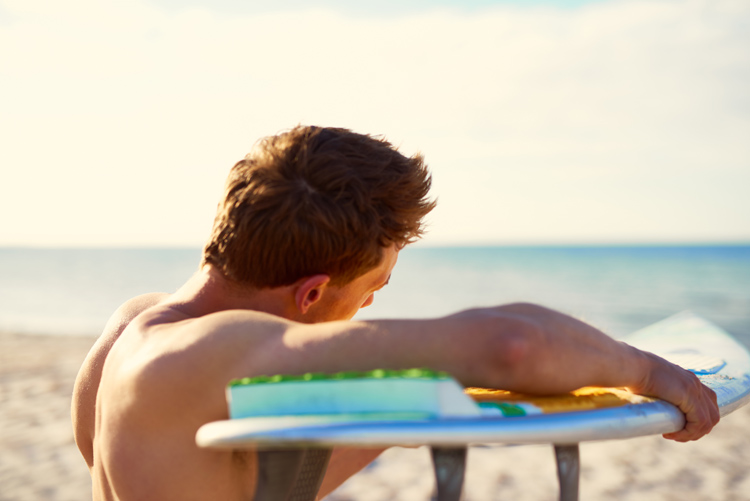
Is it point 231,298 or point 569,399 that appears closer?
point 569,399

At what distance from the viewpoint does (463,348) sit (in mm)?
1000

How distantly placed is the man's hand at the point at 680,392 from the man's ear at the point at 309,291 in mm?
678

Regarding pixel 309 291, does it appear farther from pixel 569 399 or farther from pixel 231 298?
pixel 569 399

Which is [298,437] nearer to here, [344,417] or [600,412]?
[344,417]

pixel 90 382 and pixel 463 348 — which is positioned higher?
pixel 463 348

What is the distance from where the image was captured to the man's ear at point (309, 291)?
138 cm

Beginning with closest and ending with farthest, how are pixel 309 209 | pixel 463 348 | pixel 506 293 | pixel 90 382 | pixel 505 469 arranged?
1. pixel 463 348
2. pixel 309 209
3. pixel 90 382
4. pixel 505 469
5. pixel 506 293

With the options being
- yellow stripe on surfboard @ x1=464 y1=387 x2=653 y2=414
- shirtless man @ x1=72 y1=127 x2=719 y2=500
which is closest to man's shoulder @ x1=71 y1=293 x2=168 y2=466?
shirtless man @ x1=72 y1=127 x2=719 y2=500

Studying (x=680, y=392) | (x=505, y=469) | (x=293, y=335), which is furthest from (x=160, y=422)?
(x=505, y=469)

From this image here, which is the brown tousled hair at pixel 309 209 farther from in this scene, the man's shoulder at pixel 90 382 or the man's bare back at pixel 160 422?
the man's shoulder at pixel 90 382

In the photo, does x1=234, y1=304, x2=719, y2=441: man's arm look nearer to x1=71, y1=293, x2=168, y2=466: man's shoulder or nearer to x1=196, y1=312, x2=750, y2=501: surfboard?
x1=196, y1=312, x2=750, y2=501: surfboard

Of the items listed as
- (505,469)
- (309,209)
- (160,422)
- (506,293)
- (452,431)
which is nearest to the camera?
(452,431)

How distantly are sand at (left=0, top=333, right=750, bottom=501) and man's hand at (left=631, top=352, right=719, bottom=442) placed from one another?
8.21 feet

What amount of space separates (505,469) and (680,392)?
3.51 m
